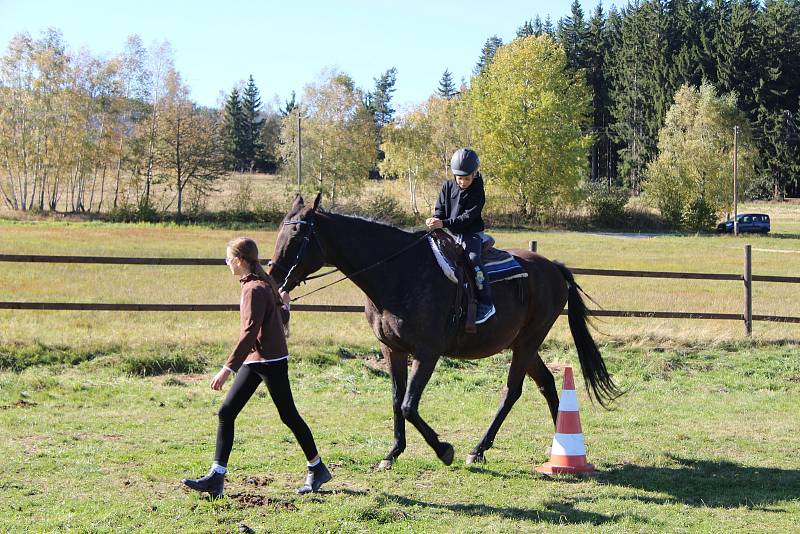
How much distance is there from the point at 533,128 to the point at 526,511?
173 ft

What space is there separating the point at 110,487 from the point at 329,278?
18.8 m

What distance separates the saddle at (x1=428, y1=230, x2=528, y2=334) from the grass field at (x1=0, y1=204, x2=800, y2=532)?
1.42 m

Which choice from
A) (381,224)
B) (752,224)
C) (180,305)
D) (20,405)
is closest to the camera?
(381,224)

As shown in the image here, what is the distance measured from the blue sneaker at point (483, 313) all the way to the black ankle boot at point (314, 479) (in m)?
2.02

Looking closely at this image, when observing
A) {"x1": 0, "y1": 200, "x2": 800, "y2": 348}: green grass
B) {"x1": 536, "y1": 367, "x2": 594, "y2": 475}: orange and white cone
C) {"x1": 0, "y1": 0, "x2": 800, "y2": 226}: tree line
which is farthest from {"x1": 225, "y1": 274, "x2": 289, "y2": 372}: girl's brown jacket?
{"x1": 0, "y1": 0, "x2": 800, "y2": 226}: tree line

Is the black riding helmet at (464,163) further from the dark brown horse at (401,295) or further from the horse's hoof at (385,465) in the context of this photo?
the horse's hoof at (385,465)

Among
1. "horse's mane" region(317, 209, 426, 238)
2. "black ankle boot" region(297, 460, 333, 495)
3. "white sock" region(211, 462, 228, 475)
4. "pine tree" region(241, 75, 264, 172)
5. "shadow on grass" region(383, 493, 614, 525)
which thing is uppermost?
"pine tree" region(241, 75, 264, 172)

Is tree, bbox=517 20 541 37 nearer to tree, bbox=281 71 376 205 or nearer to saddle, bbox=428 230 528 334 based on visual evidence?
tree, bbox=281 71 376 205

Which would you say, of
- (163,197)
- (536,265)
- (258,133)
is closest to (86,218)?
(163,197)

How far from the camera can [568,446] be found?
683cm

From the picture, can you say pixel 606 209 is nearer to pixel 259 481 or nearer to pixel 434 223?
pixel 434 223

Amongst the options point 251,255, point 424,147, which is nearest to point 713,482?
point 251,255

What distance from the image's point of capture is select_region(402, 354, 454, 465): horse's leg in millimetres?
6535

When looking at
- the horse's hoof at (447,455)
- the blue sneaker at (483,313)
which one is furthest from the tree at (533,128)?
the horse's hoof at (447,455)
